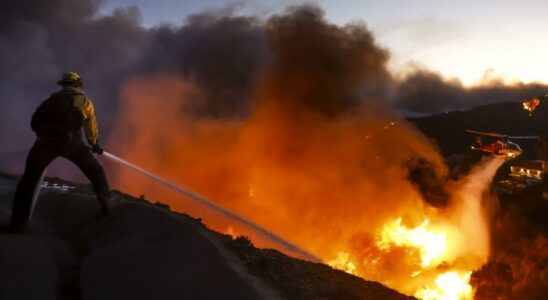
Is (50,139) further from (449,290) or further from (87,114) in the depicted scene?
(449,290)

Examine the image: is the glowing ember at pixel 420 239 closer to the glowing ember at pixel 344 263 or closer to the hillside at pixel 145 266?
the glowing ember at pixel 344 263

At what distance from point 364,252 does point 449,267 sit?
20.5 feet

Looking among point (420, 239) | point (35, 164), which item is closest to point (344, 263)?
point (420, 239)

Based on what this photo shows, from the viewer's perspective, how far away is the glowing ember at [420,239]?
31.2m

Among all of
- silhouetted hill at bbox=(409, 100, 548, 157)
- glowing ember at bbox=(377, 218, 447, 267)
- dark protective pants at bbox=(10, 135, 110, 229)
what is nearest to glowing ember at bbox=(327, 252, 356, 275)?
glowing ember at bbox=(377, 218, 447, 267)

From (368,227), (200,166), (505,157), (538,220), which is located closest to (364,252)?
(368,227)

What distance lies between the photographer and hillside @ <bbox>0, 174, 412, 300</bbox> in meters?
4.25

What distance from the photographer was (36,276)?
178 inches

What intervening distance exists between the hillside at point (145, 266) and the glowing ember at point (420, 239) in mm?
27313

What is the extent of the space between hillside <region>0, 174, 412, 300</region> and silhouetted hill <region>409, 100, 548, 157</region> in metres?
102

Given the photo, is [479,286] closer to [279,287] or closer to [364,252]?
[364,252]

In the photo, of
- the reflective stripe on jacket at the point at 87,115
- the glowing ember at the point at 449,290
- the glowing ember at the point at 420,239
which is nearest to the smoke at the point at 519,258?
the glowing ember at the point at 449,290

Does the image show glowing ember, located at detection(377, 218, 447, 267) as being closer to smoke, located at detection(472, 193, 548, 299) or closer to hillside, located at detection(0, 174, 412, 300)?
smoke, located at detection(472, 193, 548, 299)

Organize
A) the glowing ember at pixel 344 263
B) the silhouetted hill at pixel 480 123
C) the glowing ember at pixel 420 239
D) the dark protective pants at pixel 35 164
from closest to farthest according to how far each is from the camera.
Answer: the dark protective pants at pixel 35 164 → the glowing ember at pixel 344 263 → the glowing ember at pixel 420 239 → the silhouetted hill at pixel 480 123
